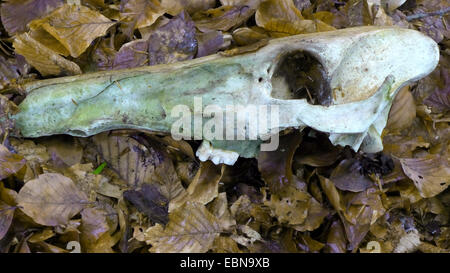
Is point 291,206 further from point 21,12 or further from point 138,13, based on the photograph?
point 21,12

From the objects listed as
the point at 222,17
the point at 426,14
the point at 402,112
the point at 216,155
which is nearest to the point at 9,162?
the point at 216,155

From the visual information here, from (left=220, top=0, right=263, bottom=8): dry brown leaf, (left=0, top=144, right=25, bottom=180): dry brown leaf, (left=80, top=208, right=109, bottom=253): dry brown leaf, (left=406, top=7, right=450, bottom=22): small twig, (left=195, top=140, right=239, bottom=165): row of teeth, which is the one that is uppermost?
(left=220, top=0, right=263, bottom=8): dry brown leaf

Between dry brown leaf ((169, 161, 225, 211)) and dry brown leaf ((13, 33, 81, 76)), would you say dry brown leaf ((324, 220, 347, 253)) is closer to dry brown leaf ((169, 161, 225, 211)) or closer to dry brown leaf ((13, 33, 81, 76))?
dry brown leaf ((169, 161, 225, 211))

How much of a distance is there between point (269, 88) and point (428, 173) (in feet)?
2.92

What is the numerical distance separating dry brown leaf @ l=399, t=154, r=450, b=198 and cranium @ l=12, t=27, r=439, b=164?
39cm

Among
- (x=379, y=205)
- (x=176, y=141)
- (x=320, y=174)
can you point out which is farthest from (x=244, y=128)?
(x=379, y=205)

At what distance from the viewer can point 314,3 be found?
6.84 ft

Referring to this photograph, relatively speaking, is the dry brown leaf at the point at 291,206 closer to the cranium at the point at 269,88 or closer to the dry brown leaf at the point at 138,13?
the cranium at the point at 269,88

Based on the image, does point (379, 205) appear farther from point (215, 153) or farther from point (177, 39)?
point (177, 39)

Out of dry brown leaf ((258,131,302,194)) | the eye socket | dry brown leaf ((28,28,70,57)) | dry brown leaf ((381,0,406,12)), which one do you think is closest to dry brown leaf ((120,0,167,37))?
dry brown leaf ((28,28,70,57))

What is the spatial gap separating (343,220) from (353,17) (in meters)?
1.02

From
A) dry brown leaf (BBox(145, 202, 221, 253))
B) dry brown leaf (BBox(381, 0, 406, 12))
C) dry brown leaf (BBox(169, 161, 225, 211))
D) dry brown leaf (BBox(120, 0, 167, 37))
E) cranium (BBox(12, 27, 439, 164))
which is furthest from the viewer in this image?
dry brown leaf (BBox(381, 0, 406, 12))

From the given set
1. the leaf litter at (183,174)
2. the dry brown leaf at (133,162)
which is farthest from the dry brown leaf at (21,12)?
the dry brown leaf at (133,162)

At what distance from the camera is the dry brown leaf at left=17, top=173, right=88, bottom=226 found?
1.47 m
